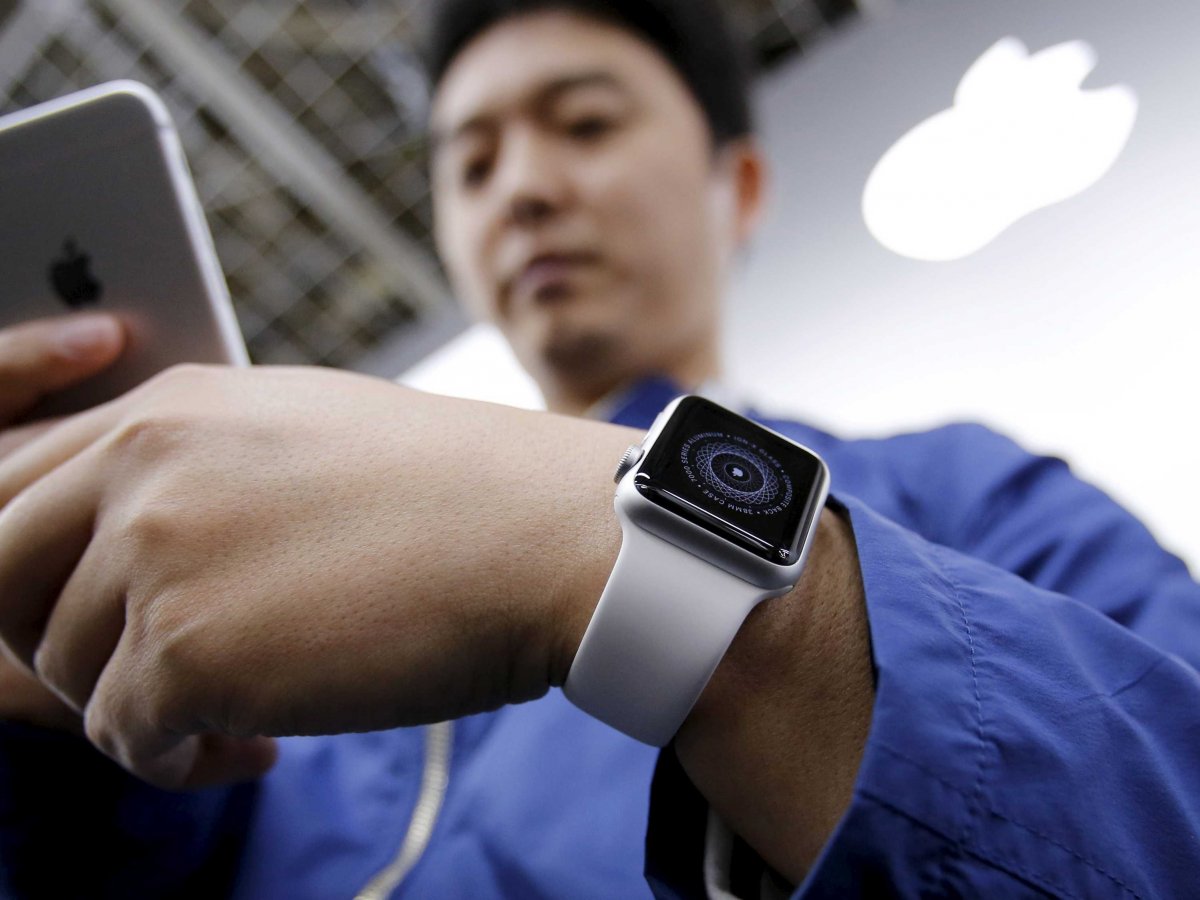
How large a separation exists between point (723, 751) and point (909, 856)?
6cm

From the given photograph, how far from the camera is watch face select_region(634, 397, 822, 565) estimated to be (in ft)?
0.78

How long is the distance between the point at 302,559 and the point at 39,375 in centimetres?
25

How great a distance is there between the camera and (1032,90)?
3.47 ft

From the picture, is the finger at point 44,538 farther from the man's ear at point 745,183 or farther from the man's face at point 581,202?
the man's ear at point 745,183

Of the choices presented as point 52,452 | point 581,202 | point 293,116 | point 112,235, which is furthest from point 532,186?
point 293,116

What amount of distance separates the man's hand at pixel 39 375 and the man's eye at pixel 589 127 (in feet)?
1.60

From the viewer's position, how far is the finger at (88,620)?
0.82 feet

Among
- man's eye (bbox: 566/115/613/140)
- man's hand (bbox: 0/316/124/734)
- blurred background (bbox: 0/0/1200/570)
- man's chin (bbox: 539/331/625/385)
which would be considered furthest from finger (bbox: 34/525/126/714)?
blurred background (bbox: 0/0/1200/570)

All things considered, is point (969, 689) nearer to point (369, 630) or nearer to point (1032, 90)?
point (369, 630)

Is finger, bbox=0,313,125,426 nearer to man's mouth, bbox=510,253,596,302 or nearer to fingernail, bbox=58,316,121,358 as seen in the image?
fingernail, bbox=58,316,121,358

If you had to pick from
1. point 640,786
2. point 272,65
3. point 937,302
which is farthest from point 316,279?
point 640,786

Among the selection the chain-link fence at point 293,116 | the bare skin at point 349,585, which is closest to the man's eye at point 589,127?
the bare skin at point 349,585

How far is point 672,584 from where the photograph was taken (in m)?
0.23

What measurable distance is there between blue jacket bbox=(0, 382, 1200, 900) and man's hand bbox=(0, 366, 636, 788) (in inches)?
3.5
